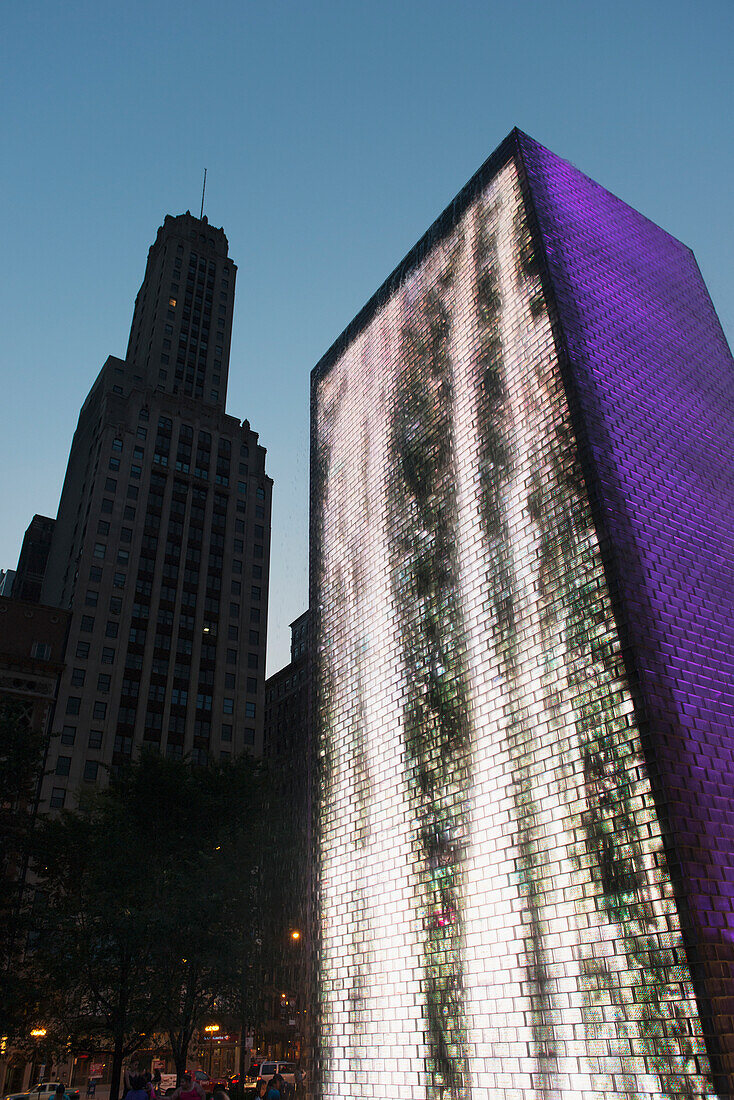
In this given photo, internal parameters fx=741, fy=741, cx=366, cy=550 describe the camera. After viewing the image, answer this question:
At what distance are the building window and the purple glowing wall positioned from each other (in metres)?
69.2

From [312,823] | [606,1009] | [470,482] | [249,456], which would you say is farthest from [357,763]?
[249,456]

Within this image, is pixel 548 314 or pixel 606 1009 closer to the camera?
pixel 606 1009

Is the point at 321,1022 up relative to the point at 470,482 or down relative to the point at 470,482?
down

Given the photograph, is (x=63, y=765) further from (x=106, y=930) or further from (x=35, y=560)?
(x=35, y=560)

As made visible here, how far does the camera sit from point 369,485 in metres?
30.0

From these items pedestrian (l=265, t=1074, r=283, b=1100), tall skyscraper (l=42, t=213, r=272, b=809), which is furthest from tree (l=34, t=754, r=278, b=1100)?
tall skyscraper (l=42, t=213, r=272, b=809)

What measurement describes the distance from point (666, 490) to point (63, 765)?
70.1m

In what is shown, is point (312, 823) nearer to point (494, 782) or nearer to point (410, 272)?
point (494, 782)

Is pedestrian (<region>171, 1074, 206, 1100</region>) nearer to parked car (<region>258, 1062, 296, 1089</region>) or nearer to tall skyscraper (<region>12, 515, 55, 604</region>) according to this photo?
parked car (<region>258, 1062, 296, 1089</region>)

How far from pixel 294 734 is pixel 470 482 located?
92740mm

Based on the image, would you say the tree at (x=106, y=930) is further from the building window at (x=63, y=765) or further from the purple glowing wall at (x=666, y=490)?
the building window at (x=63, y=765)

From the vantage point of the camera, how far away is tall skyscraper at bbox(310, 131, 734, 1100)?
587 inches

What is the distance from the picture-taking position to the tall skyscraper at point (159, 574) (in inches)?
3189

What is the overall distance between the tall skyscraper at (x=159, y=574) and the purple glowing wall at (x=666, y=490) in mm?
64514
